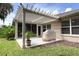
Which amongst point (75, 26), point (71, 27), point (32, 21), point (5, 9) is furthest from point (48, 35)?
point (5, 9)

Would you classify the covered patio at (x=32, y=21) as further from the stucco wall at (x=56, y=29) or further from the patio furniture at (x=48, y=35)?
the stucco wall at (x=56, y=29)

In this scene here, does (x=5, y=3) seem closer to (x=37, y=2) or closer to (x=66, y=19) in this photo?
(x=37, y=2)

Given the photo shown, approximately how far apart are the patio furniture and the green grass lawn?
59 centimetres

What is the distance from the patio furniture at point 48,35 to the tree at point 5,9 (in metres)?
1.91

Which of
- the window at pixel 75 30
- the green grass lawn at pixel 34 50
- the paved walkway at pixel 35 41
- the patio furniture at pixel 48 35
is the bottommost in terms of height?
the green grass lawn at pixel 34 50

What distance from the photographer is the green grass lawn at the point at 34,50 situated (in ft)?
19.1

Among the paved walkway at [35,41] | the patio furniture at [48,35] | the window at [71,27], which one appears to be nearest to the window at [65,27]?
the window at [71,27]

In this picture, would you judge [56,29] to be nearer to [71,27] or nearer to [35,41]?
[71,27]

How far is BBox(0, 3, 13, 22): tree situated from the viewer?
5988 millimetres

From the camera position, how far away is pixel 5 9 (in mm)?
6184

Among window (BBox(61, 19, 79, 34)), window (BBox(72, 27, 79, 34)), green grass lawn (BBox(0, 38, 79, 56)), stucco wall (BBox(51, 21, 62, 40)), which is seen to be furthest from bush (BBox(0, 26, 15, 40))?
window (BBox(72, 27, 79, 34))

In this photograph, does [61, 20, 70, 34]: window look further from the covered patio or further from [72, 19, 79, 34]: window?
the covered patio

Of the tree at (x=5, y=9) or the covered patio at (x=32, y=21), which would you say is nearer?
the tree at (x=5, y=9)

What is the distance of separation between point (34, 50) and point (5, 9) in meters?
2.13
